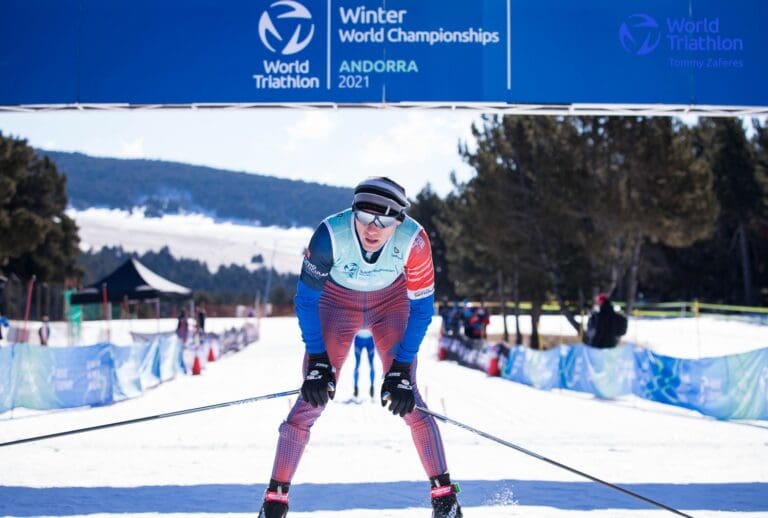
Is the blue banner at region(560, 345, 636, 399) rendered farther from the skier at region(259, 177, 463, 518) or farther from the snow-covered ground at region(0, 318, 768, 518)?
the skier at region(259, 177, 463, 518)

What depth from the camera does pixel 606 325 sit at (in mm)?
16109

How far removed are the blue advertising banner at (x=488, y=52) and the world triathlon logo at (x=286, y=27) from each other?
0.4 inches

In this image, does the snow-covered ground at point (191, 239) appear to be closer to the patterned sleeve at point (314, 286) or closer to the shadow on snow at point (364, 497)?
the shadow on snow at point (364, 497)

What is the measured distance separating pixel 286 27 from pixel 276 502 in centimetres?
588

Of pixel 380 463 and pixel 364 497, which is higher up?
pixel 364 497

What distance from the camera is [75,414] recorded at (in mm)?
12883

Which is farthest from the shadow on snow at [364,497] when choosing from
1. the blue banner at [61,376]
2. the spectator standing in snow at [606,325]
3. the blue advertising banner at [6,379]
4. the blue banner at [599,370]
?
the spectator standing in snow at [606,325]

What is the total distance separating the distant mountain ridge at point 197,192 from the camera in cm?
15138

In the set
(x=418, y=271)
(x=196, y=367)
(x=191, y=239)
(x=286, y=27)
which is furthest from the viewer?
(x=191, y=239)

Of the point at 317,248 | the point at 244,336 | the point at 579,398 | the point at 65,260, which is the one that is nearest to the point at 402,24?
the point at 317,248

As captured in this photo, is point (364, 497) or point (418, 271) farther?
point (364, 497)

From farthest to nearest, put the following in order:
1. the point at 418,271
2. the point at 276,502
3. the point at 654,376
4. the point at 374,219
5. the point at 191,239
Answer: the point at 191,239 < the point at 654,376 < the point at 418,271 < the point at 374,219 < the point at 276,502

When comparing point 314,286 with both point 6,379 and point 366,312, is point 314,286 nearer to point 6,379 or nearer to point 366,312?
point 366,312

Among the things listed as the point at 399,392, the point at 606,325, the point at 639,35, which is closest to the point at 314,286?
the point at 399,392
